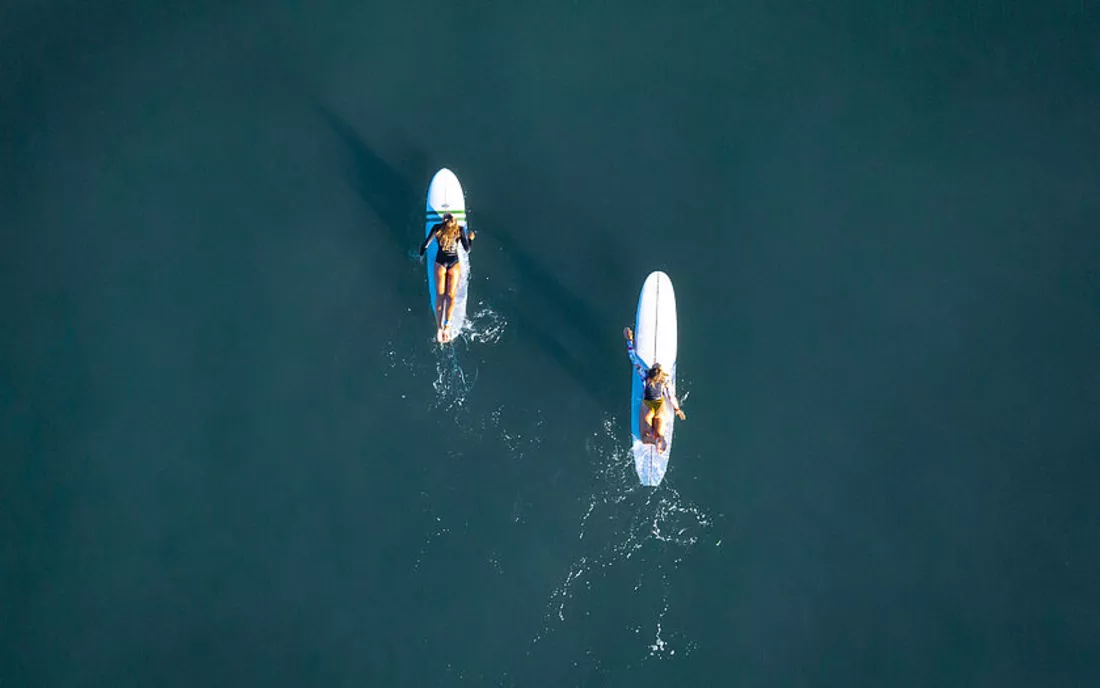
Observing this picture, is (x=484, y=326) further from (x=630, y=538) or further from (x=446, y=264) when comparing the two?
(x=630, y=538)

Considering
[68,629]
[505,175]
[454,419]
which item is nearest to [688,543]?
[454,419]

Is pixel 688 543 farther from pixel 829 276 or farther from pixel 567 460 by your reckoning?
pixel 829 276

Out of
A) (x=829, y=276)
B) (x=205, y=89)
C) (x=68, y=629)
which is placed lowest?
(x=68, y=629)

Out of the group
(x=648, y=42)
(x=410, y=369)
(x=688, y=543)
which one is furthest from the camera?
(x=648, y=42)

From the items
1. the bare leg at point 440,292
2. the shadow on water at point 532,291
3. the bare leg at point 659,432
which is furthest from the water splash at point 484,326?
the bare leg at point 659,432

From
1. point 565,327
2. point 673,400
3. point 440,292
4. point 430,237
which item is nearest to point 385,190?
point 430,237

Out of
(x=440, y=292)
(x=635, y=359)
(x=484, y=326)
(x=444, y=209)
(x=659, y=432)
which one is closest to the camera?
(x=659, y=432)

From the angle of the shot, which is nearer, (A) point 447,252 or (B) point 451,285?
(A) point 447,252
